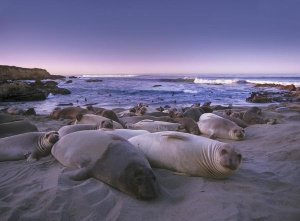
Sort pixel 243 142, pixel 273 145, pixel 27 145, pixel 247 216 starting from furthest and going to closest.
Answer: pixel 243 142
pixel 273 145
pixel 27 145
pixel 247 216

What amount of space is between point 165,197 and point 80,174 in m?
1.16

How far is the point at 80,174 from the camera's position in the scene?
438cm

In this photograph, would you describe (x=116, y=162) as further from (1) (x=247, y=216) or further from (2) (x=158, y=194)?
(1) (x=247, y=216)

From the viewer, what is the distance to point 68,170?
4746mm

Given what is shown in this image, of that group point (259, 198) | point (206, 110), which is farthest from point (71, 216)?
point (206, 110)

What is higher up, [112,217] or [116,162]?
[116,162]

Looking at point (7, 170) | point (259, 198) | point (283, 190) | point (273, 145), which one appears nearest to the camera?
point (259, 198)

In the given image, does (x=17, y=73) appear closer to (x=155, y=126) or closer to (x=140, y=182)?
(x=155, y=126)

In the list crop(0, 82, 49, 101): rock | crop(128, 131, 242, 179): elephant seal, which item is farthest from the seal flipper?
crop(0, 82, 49, 101): rock

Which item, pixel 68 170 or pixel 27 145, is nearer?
pixel 68 170

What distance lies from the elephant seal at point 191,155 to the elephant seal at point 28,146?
173 centimetres

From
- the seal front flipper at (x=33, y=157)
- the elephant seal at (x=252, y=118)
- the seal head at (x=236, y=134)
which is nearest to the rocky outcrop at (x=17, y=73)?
the elephant seal at (x=252, y=118)

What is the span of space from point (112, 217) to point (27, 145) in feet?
10.8

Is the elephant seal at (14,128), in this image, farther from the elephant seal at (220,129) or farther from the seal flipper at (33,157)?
the elephant seal at (220,129)
